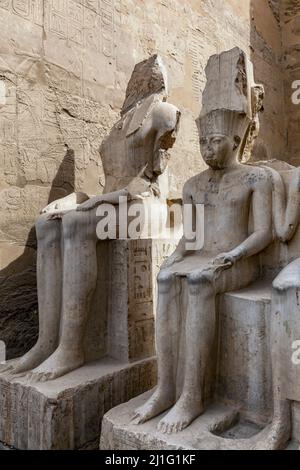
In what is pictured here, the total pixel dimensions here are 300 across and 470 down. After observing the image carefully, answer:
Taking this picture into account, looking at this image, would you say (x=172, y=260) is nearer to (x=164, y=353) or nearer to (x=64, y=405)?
(x=164, y=353)

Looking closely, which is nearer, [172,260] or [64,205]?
[172,260]

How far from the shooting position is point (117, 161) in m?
3.06

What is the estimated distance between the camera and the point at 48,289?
254 centimetres

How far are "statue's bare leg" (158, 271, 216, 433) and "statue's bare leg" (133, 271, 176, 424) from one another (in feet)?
0.36

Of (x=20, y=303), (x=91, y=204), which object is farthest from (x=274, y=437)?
(x=20, y=303)

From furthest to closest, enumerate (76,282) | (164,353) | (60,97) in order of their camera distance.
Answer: (60,97), (76,282), (164,353)

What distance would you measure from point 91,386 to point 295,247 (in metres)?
1.22

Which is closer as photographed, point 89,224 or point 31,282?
point 89,224

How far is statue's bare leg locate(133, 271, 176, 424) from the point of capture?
2.02 metres

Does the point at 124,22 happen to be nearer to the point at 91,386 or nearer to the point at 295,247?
the point at 295,247

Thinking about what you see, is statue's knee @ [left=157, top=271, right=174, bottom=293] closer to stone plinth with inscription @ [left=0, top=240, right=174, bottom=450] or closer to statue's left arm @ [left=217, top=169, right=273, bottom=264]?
statue's left arm @ [left=217, top=169, right=273, bottom=264]

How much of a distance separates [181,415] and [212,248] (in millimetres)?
820

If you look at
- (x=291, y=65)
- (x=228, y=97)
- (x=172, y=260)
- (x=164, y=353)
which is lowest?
(x=164, y=353)

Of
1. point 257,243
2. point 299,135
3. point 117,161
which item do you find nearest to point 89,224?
point 117,161
